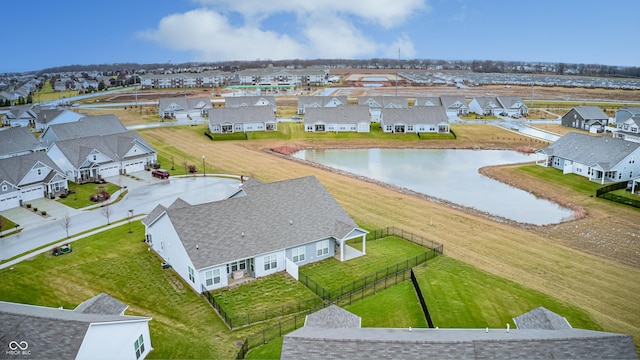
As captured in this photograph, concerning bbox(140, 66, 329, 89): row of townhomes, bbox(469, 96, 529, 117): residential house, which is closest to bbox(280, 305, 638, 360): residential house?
bbox(469, 96, 529, 117): residential house

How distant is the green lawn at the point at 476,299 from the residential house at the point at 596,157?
29.7 metres

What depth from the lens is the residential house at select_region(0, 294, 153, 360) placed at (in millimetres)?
16547

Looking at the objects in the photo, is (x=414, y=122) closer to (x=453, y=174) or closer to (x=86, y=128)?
(x=453, y=174)

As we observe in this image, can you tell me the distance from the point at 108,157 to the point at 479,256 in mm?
42054

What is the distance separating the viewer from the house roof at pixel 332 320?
1992 centimetres

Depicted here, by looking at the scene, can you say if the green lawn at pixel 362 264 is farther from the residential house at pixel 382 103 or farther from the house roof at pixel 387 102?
the house roof at pixel 387 102

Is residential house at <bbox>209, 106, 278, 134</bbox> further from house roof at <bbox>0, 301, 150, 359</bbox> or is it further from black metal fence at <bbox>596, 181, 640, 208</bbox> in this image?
house roof at <bbox>0, 301, 150, 359</bbox>

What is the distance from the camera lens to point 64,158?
171ft

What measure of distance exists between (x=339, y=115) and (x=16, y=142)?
4706 cm

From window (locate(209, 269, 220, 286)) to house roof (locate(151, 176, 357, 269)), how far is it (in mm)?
588

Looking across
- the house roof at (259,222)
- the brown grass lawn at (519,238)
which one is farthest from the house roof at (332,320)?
the brown grass lawn at (519,238)

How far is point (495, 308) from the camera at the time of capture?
24.8 metres

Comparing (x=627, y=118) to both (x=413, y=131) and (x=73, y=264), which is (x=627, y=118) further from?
(x=73, y=264)

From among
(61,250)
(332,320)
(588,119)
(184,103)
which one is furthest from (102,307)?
(588,119)
